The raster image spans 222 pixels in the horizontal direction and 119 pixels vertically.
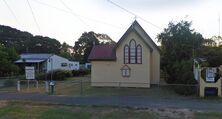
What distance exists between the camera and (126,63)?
30875mm

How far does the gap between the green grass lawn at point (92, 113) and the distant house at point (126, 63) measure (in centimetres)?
1389

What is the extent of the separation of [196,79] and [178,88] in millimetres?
1518

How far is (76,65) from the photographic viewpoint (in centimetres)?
8988

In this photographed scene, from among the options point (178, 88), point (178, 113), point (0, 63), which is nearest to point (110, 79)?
point (178, 88)

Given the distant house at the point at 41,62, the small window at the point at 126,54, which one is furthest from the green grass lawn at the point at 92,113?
the distant house at the point at 41,62

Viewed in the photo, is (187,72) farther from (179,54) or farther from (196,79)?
(179,54)

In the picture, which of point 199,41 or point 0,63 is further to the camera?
point 0,63

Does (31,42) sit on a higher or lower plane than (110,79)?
higher

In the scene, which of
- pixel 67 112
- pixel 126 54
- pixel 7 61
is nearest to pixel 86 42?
pixel 7 61

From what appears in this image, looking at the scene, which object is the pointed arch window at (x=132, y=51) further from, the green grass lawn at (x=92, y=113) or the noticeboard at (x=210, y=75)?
the green grass lawn at (x=92, y=113)

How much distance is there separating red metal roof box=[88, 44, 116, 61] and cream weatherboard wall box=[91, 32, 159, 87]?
0.46 meters

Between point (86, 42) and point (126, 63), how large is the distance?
231ft

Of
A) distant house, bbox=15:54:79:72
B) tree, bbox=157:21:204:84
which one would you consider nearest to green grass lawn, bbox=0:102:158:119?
tree, bbox=157:21:204:84

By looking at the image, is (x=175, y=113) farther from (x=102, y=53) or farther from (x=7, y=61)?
(x=7, y=61)
